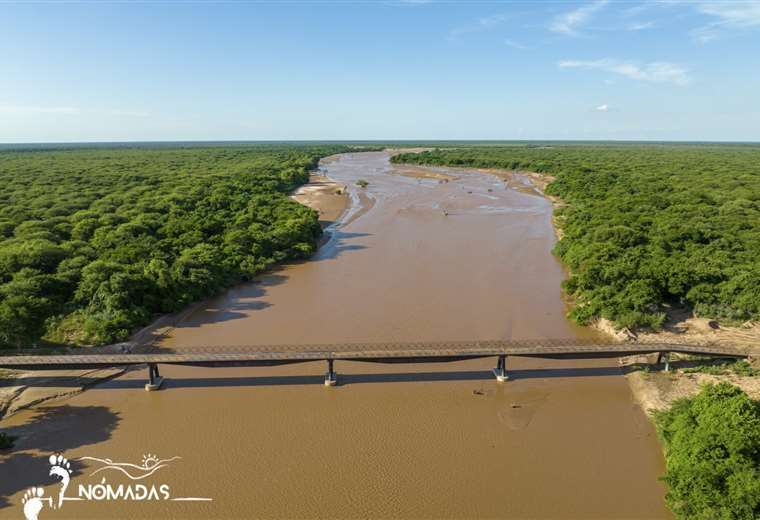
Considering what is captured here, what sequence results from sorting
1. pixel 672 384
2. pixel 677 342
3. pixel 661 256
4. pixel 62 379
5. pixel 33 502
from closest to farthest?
pixel 33 502 < pixel 672 384 < pixel 62 379 < pixel 677 342 < pixel 661 256

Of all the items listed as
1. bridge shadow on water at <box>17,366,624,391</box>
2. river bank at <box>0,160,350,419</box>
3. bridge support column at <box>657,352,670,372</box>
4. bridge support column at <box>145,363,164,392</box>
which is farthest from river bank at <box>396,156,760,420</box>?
river bank at <box>0,160,350,419</box>

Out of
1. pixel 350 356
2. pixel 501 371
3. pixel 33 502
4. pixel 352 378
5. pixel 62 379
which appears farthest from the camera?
pixel 352 378

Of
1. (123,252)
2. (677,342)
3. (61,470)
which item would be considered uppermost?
(123,252)

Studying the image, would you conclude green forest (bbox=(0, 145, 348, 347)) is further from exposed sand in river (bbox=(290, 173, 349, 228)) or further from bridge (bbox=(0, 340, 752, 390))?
exposed sand in river (bbox=(290, 173, 349, 228))

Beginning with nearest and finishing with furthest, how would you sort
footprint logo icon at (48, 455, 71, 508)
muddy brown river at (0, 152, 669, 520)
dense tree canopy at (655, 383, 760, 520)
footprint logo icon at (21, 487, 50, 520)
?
dense tree canopy at (655, 383, 760, 520) → footprint logo icon at (21, 487, 50, 520) → muddy brown river at (0, 152, 669, 520) → footprint logo icon at (48, 455, 71, 508)

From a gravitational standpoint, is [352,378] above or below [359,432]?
above

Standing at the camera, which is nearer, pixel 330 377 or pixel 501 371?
pixel 330 377

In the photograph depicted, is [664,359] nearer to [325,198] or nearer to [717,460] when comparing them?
[717,460]

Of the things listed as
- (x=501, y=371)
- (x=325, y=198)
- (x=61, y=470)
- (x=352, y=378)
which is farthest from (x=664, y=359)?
(x=325, y=198)
